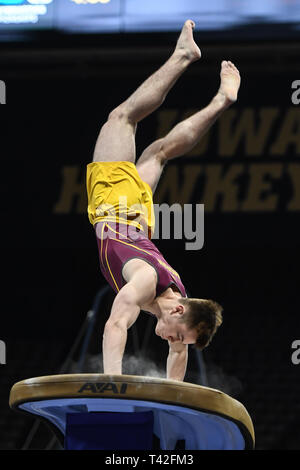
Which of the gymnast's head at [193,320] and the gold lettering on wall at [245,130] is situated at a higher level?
the gold lettering on wall at [245,130]

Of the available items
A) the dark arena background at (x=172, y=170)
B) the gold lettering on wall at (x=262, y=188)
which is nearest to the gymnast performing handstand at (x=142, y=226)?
the dark arena background at (x=172, y=170)

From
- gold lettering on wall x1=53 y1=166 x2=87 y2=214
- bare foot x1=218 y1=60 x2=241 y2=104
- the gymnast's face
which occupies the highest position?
bare foot x1=218 y1=60 x2=241 y2=104

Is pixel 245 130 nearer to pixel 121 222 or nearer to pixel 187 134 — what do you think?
pixel 187 134

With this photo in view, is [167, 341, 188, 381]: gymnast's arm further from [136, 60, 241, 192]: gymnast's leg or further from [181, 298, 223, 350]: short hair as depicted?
[136, 60, 241, 192]: gymnast's leg

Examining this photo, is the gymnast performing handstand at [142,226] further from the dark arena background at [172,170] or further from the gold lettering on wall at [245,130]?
the gold lettering on wall at [245,130]

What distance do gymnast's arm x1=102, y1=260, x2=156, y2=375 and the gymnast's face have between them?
0.13 metres

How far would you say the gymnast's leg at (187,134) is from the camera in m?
4.25

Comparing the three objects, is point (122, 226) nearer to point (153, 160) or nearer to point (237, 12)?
point (153, 160)

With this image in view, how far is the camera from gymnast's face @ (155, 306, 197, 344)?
369cm

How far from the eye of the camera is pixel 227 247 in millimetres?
9359

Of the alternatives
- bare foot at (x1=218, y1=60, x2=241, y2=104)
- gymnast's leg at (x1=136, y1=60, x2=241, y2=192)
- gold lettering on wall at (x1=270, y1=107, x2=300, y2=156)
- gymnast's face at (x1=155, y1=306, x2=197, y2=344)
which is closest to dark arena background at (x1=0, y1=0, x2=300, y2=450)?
gold lettering on wall at (x1=270, y1=107, x2=300, y2=156)

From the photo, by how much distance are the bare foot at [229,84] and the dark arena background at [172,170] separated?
13.5ft

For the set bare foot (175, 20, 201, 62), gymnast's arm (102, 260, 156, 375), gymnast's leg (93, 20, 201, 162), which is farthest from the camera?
bare foot (175, 20, 201, 62)

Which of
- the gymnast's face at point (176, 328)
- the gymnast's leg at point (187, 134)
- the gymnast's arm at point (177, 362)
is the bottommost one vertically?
the gymnast's arm at point (177, 362)
